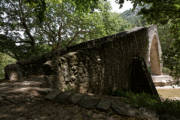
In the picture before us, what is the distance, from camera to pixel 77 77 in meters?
3.96

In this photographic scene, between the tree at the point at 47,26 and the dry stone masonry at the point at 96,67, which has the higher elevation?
the tree at the point at 47,26

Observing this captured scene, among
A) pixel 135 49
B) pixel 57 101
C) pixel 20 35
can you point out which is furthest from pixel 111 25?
pixel 57 101

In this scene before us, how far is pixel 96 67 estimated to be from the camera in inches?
181

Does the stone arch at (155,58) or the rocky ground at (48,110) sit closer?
the rocky ground at (48,110)

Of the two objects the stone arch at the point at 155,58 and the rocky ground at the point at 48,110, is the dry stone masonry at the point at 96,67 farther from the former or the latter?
the stone arch at the point at 155,58

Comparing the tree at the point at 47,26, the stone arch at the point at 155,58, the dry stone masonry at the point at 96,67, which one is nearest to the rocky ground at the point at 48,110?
the dry stone masonry at the point at 96,67

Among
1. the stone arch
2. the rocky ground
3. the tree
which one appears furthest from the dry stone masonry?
the stone arch

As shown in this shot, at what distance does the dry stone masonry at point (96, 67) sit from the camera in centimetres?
368

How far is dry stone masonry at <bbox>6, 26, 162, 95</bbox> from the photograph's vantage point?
3676mm

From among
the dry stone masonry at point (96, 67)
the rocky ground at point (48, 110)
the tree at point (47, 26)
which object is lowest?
the rocky ground at point (48, 110)

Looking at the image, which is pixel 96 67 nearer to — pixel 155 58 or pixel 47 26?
pixel 47 26

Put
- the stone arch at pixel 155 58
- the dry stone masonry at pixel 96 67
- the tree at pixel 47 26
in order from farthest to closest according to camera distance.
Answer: the stone arch at pixel 155 58
the tree at pixel 47 26
the dry stone masonry at pixel 96 67

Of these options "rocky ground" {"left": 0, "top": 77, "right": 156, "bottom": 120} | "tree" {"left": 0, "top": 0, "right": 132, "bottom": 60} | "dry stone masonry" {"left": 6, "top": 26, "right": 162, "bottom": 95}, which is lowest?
"rocky ground" {"left": 0, "top": 77, "right": 156, "bottom": 120}

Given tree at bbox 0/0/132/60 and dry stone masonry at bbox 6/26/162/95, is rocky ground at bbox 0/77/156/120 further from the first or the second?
tree at bbox 0/0/132/60
